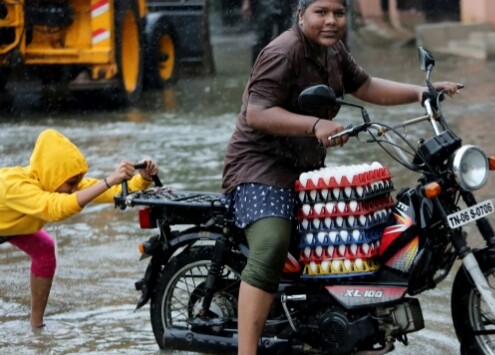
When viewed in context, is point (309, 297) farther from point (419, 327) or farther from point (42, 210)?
point (42, 210)

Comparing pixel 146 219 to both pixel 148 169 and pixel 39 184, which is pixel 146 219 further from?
pixel 39 184

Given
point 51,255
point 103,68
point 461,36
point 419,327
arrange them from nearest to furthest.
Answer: point 419,327 < point 51,255 < point 103,68 < point 461,36

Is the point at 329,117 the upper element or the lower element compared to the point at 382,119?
upper

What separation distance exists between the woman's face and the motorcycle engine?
118 cm

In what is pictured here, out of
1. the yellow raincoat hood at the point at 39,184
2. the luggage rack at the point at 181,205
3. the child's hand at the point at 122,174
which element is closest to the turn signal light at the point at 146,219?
the luggage rack at the point at 181,205

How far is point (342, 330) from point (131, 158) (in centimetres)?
665

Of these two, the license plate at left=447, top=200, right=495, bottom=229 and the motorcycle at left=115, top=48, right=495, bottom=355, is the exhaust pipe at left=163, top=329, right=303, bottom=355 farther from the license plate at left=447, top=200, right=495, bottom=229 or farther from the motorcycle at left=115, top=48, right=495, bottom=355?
the license plate at left=447, top=200, right=495, bottom=229

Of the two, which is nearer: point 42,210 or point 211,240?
point 211,240

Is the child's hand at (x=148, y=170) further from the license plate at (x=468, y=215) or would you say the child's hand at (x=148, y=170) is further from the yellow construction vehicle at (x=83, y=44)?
the yellow construction vehicle at (x=83, y=44)

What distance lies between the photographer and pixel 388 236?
213 inches

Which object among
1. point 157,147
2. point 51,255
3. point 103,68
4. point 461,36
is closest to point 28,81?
point 103,68

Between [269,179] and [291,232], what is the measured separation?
0.25 metres

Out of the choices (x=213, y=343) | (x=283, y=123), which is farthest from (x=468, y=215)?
(x=213, y=343)

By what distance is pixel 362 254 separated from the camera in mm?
5465
